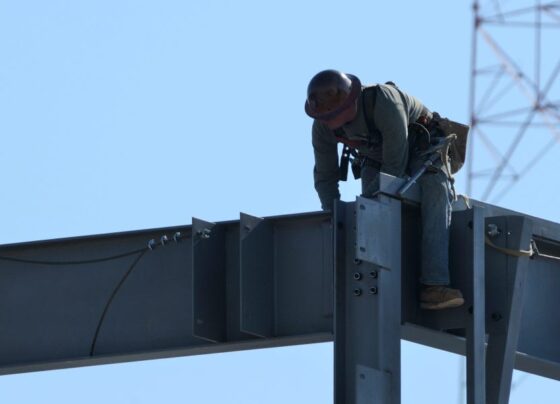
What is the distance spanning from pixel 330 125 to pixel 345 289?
1804mm

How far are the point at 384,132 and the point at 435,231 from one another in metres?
0.99

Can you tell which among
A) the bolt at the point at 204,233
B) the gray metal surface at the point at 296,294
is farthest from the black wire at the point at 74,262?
the bolt at the point at 204,233

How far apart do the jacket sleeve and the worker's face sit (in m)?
0.33

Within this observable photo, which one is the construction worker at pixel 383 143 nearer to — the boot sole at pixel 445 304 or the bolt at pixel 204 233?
the boot sole at pixel 445 304

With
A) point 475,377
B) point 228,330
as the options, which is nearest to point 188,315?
point 228,330

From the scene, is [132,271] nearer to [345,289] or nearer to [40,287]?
[40,287]

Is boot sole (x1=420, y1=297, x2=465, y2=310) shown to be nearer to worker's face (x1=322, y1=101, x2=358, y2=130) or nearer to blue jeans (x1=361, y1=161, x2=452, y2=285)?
blue jeans (x1=361, y1=161, x2=452, y2=285)

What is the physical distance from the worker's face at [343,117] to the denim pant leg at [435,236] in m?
0.90

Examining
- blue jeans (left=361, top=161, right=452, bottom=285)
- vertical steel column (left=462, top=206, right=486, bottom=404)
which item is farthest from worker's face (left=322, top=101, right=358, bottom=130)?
vertical steel column (left=462, top=206, right=486, bottom=404)

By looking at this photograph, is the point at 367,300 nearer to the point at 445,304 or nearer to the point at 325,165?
the point at 445,304

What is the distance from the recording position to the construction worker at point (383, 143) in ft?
42.2

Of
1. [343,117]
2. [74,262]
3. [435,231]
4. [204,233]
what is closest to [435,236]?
[435,231]

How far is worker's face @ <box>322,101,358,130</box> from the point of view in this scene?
13555mm

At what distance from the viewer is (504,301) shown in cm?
1314
